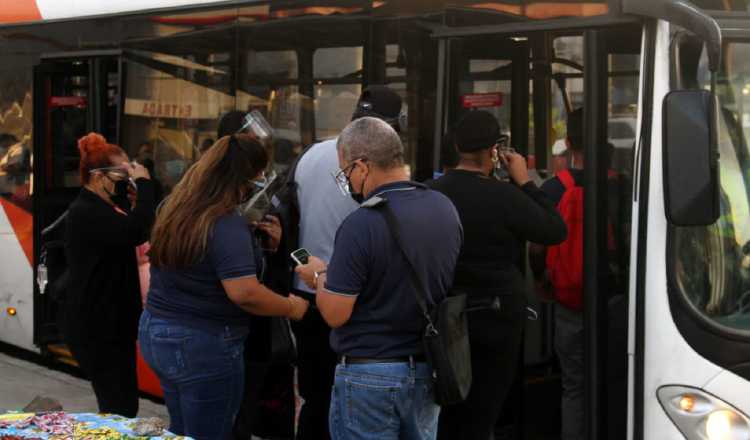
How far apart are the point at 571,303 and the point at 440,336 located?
121 cm

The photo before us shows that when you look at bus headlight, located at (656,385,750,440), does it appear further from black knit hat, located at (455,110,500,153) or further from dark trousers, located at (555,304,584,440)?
black knit hat, located at (455,110,500,153)

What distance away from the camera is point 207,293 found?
4320 millimetres

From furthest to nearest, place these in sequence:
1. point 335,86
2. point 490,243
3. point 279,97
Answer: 1. point 279,97
2. point 335,86
3. point 490,243

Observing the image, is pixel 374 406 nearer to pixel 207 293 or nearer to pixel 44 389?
pixel 207 293

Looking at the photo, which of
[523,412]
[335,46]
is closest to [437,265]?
[523,412]

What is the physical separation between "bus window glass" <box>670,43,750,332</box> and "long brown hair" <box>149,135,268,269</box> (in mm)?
1546

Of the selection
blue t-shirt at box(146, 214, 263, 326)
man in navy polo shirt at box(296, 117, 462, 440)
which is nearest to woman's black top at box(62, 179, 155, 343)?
blue t-shirt at box(146, 214, 263, 326)

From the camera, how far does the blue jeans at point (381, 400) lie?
3779 millimetres

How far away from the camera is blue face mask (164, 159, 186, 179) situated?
21.8 ft

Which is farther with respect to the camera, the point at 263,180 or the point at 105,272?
the point at 105,272

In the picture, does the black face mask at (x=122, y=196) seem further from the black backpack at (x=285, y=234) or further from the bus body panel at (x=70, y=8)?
the black backpack at (x=285, y=234)

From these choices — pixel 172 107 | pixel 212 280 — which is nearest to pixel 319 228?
pixel 212 280

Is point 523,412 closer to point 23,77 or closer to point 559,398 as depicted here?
point 559,398

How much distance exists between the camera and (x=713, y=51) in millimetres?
3797
